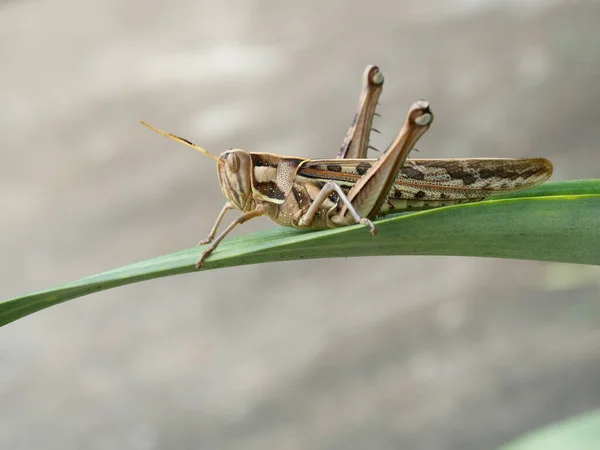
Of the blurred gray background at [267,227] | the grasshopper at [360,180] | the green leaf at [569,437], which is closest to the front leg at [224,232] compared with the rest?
the grasshopper at [360,180]

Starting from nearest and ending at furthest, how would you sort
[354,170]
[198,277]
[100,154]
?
[354,170], [198,277], [100,154]

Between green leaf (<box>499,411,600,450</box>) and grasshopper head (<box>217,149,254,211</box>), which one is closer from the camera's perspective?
green leaf (<box>499,411,600,450</box>)

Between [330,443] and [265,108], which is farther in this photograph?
[265,108]

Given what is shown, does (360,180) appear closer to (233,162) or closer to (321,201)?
(321,201)

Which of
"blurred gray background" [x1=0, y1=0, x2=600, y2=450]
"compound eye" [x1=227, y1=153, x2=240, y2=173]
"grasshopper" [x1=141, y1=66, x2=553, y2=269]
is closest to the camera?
"grasshopper" [x1=141, y1=66, x2=553, y2=269]

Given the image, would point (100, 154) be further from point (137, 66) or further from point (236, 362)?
point (236, 362)

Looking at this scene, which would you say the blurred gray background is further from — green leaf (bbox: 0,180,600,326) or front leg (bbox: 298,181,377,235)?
green leaf (bbox: 0,180,600,326)

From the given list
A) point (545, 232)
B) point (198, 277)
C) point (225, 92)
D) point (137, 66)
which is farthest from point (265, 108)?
point (545, 232)

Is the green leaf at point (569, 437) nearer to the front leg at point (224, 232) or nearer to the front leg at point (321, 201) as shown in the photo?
the front leg at point (321, 201)

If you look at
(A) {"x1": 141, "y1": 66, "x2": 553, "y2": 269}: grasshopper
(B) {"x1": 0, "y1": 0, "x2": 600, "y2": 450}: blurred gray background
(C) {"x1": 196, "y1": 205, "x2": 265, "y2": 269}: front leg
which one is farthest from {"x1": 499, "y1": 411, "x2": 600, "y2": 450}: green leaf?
(B) {"x1": 0, "y1": 0, "x2": 600, "y2": 450}: blurred gray background
